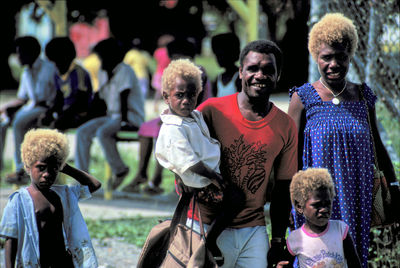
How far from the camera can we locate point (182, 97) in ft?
10.3

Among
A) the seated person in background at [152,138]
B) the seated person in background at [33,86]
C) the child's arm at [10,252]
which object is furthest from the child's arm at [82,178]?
the seated person in background at [33,86]

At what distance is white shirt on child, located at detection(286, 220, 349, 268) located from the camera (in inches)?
127

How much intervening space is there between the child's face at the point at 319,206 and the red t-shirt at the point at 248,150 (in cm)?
21

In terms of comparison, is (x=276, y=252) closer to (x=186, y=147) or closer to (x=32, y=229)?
(x=186, y=147)

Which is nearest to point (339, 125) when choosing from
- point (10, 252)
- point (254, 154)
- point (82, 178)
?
point (254, 154)

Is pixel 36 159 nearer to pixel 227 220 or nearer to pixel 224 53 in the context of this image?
pixel 227 220

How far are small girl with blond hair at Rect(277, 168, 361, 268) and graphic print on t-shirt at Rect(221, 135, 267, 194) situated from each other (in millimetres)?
189

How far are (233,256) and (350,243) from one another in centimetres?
59

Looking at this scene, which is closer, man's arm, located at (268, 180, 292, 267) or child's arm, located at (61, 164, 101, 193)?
man's arm, located at (268, 180, 292, 267)

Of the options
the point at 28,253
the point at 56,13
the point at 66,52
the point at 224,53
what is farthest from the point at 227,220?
the point at 56,13

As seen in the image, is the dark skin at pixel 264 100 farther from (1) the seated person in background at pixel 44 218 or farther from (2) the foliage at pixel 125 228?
(2) the foliage at pixel 125 228

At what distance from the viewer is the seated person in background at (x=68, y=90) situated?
7.70m

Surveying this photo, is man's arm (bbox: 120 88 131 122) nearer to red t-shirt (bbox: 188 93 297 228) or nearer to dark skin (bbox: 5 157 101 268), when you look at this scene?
dark skin (bbox: 5 157 101 268)

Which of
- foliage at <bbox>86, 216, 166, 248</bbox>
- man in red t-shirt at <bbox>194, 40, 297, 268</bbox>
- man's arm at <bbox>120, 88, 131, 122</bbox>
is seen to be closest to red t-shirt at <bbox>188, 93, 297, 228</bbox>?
man in red t-shirt at <bbox>194, 40, 297, 268</bbox>
